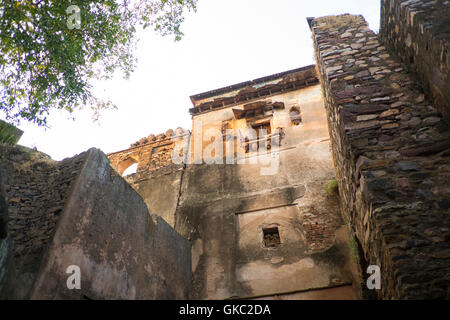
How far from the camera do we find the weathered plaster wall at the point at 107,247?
3.87m

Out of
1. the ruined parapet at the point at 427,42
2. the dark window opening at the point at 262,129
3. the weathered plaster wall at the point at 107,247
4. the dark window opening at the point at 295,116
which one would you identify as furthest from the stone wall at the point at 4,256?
the dark window opening at the point at 295,116

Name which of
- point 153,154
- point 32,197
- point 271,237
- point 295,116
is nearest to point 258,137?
point 295,116

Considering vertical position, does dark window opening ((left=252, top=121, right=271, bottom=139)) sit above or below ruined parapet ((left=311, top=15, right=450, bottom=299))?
above

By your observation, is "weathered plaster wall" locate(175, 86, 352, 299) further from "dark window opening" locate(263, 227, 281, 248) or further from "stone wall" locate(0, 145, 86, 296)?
"stone wall" locate(0, 145, 86, 296)

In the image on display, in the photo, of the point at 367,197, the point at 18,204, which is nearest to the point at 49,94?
the point at 18,204

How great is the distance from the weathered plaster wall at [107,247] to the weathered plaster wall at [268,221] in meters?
1.29

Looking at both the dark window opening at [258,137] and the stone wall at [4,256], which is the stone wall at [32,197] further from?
the dark window opening at [258,137]

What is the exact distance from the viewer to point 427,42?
3.62m

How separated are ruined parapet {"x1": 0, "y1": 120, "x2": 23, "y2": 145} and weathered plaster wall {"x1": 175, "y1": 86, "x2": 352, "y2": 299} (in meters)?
4.31

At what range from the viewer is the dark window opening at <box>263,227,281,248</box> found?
24.1 ft

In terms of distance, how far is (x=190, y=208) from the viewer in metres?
8.65

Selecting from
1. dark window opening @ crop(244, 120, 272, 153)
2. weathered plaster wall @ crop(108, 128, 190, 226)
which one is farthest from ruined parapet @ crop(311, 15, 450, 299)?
weathered plaster wall @ crop(108, 128, 190, 226)

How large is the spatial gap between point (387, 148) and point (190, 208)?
6007 mm

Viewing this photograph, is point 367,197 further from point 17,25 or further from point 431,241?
point 17,25
